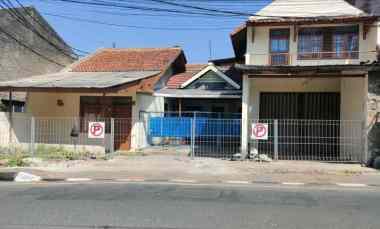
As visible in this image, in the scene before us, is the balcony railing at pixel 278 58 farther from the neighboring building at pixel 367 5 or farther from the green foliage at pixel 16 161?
the green foliage at pixel 16 161

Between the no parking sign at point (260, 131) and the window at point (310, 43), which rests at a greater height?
the window at point (310, 43)

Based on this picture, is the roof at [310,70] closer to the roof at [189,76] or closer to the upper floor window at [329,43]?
the upper floor window at [329,43]

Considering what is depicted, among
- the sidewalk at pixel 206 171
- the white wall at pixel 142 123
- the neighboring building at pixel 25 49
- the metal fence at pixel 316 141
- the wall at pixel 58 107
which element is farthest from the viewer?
the neighboring building at pixel 25 49

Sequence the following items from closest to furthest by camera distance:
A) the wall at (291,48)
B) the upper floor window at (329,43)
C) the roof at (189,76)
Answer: the wall at (291,48) → the upper floor window at (329,43) → the roof at (189,76)

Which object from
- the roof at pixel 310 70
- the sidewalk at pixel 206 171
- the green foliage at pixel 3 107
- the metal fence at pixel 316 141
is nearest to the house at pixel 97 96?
the sidewalk at pixel 206 171

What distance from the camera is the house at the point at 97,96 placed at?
20.0 m

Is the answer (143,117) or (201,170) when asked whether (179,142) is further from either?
(201,170)

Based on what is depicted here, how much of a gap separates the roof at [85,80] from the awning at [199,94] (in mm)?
1391

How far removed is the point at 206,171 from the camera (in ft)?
48.9

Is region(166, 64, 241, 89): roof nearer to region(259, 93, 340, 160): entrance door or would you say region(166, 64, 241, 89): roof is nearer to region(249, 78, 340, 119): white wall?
region(249, 78, 340, 119): white wall

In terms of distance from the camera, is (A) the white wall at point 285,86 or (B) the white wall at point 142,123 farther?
(A) the white wall at point 285,86

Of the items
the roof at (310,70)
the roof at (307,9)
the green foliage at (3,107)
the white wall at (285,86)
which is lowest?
the green foliage at (3,107)

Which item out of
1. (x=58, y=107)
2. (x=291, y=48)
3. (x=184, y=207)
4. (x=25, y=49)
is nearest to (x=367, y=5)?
(x=291, y=48)

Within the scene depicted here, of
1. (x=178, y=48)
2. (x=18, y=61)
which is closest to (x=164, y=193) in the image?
(x=178, y=48)
